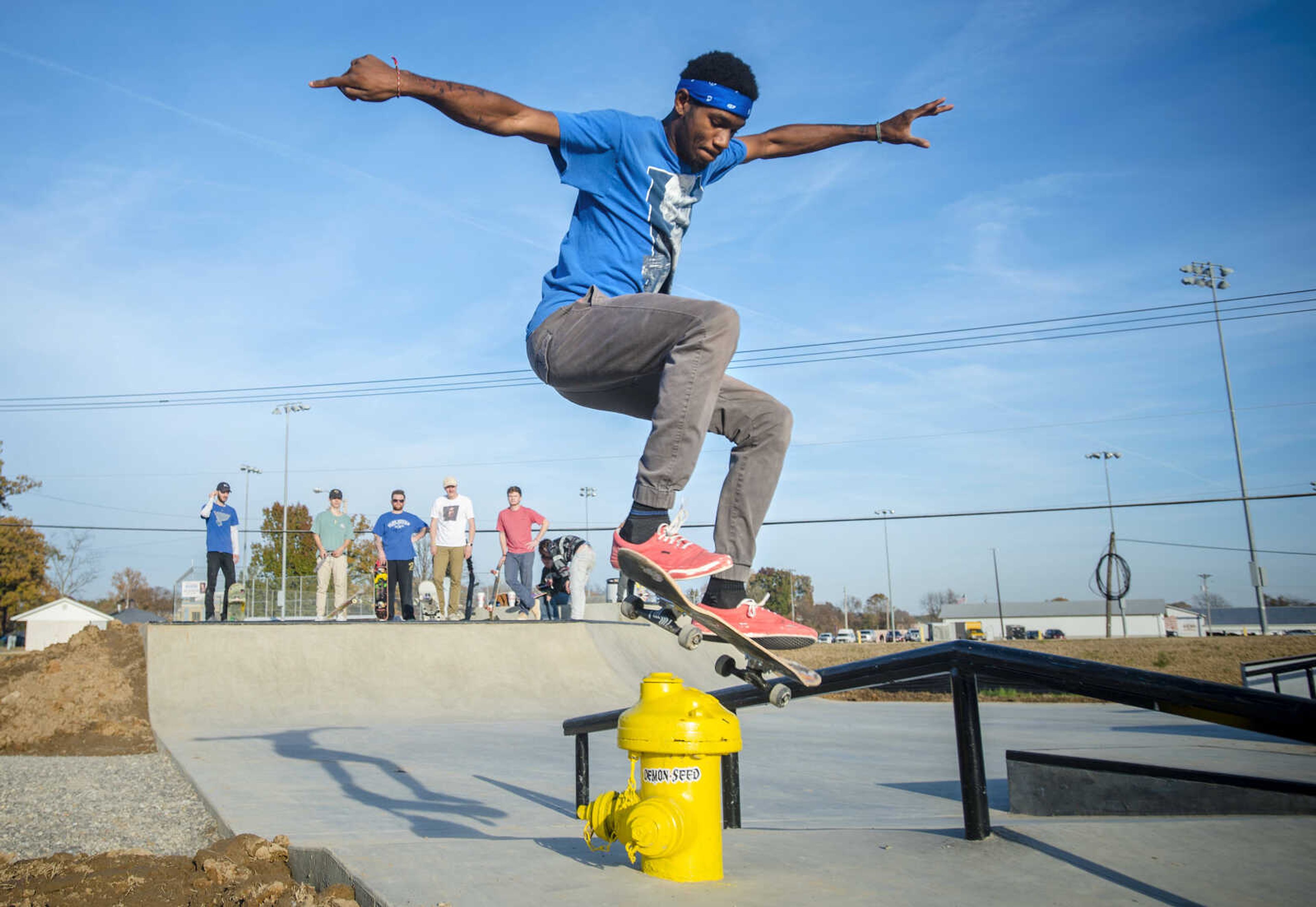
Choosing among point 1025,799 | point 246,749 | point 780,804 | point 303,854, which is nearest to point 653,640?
point 246,749

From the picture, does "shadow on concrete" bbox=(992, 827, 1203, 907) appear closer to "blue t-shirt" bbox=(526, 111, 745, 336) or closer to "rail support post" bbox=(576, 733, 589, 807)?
"rail support post" bbox=(576, 733, 589, 807)

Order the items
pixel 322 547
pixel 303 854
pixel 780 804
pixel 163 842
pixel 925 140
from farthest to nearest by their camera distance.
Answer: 1. pixel 322 547
2. pixel 780 804
3. pixel 163 842
4. pixel 925 140
5. pixel 303 854

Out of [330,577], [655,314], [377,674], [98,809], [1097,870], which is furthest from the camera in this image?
[330,577]

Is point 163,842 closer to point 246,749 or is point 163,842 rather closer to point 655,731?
point 246,749

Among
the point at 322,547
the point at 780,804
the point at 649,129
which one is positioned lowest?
the point at 780,804

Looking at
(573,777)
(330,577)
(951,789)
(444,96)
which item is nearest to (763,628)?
(444,96)

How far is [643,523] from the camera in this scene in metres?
2.80

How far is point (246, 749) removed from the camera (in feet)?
22.0

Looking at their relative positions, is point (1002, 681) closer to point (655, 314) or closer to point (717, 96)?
point (655, 314)

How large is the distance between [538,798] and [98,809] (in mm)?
2573

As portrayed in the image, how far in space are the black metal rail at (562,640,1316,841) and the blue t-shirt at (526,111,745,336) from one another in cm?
159

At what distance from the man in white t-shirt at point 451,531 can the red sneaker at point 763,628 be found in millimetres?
9647

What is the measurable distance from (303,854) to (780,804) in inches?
103

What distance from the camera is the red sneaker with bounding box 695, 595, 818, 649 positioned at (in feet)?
9.35
